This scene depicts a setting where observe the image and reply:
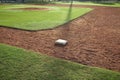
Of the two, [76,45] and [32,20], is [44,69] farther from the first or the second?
[32,20]

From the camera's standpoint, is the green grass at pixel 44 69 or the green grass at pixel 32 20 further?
the green grass at pixel 32 20

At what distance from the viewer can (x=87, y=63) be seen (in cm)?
567

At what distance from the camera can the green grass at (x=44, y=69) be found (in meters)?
4.64

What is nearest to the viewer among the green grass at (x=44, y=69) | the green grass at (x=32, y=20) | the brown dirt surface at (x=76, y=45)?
the green grass at (x=44, y=69)

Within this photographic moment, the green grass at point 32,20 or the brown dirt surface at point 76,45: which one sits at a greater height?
the green grass at point 32,20

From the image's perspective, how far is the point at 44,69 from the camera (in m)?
5.02

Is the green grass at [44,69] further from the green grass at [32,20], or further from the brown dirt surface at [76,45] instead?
the green grass at [32,20]

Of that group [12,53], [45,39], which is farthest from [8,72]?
[45,39]

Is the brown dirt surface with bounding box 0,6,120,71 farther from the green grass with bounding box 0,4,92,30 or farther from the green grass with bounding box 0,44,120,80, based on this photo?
the green grass with bounding box 0,4,92,30

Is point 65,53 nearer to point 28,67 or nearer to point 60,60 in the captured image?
point 60,60

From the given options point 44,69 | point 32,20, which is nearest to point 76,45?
point 44,69

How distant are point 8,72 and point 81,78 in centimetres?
211

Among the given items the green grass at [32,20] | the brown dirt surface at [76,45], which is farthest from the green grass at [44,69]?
the green grass at [32,20]

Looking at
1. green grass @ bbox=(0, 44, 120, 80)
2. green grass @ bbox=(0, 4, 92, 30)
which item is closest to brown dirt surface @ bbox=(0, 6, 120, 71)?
green grass @ bbox=(0, 44, 120, 80)
